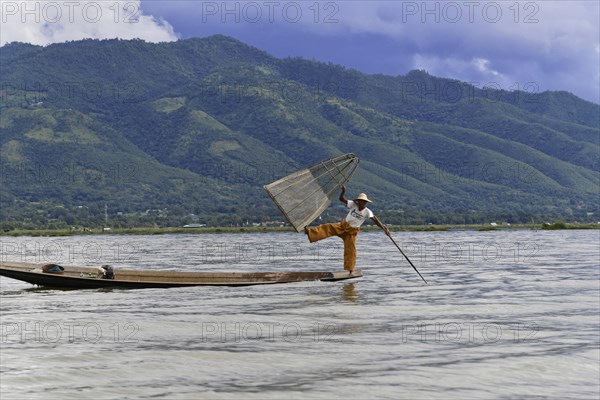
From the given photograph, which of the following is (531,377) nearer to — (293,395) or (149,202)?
(293,395)

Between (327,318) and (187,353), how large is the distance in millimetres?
5000

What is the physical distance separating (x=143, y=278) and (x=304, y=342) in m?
12.8

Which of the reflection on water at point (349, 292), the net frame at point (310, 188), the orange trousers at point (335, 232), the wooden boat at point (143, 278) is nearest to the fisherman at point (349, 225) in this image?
the orange trousers at point (335, 232)

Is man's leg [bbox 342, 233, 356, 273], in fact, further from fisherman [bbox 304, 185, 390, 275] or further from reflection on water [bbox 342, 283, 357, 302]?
reflection on water [bbox 342, 283, 357, 302]

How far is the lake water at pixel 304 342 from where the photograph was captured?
12.1 metres

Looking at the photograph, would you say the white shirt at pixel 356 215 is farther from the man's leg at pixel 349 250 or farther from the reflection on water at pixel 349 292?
the reflection on water at pixel 349 292

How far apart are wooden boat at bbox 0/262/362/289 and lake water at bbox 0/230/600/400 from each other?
0.32m

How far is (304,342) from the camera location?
51.0 feet

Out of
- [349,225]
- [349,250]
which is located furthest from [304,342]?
[349,250]

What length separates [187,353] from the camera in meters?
14.6

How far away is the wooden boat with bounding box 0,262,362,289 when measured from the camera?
2602cm

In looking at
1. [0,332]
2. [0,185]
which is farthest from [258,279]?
[0,185]

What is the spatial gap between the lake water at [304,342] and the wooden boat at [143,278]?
32 cm

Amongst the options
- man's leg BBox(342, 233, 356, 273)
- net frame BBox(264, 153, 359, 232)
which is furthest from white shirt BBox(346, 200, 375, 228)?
net frame BBox(264, 153, 359, 232)
